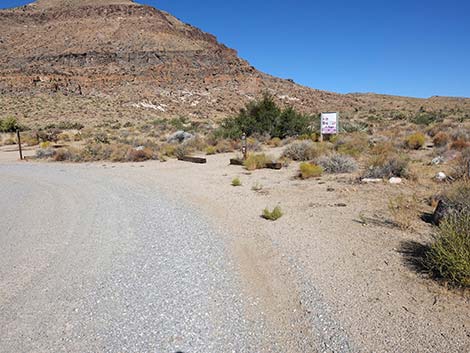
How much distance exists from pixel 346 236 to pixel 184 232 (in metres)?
2.77

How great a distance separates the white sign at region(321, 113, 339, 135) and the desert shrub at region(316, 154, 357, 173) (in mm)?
6180

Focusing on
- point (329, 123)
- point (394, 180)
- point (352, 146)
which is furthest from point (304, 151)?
point (394, 180)

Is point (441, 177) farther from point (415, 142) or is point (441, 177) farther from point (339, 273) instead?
point (415, 142)

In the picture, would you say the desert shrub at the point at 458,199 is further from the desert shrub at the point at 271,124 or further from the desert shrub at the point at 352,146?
the desert shrub at the point at 271,124

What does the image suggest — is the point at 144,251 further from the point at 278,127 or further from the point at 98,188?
the point at 278,127

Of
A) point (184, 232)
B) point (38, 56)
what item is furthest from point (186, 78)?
point (184, 232)

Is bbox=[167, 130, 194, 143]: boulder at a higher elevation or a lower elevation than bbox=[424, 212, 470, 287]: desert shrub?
higher

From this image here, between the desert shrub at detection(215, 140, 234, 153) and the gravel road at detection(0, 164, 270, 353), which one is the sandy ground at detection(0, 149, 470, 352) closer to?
the gravel road at detection(0, 164, 270, 353)

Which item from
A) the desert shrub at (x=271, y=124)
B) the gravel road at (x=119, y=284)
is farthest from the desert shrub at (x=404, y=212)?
the desert shrub at (x=271, y=124)

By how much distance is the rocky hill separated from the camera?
5688cm

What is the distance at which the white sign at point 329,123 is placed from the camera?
18.1 meters

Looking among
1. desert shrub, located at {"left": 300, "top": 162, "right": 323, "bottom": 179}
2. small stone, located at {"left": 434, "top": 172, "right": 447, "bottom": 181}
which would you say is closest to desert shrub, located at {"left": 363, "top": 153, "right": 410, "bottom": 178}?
small stone, located at {"left": 434, "top": 172, "right": 447, "bottom": 181}

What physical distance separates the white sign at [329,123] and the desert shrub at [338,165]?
618 cm

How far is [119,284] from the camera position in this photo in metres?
4.44
